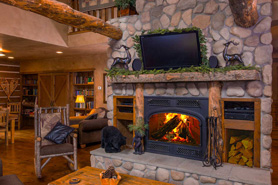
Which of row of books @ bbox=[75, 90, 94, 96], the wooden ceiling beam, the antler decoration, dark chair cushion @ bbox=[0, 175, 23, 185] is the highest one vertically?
the wooden ceiling beam

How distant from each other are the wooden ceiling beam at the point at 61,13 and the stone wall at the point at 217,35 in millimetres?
675

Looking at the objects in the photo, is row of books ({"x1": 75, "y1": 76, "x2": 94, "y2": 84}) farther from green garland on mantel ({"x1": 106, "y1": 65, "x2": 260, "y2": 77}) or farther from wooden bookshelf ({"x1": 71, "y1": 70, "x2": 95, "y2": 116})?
green garland on mantel ({"x1": 106, "y1": 65, "x2": 260, "y2": 77})

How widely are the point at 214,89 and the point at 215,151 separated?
86 cm

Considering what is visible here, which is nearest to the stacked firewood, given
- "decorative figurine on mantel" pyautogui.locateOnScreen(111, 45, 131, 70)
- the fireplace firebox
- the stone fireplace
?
the stone fireplace

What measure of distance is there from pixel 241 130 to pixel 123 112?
1.94 m

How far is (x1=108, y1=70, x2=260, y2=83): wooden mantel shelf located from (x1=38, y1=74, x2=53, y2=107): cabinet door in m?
5.32

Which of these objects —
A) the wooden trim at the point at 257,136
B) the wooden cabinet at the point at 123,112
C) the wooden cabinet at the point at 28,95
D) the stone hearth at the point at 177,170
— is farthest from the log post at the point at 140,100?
the wooden cabinet at the point at 28,95

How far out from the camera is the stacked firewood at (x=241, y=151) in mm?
3207

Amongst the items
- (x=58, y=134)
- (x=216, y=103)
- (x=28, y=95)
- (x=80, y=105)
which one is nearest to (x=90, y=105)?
(x=80, y=105)

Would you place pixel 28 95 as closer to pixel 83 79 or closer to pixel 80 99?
pixel 83 79

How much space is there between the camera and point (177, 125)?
378 centimetres

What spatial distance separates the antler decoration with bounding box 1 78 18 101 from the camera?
8.66 meters

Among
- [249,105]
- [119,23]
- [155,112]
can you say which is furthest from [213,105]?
[119,23]

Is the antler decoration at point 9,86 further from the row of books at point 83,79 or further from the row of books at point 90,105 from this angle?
the row of books at point 90,105
